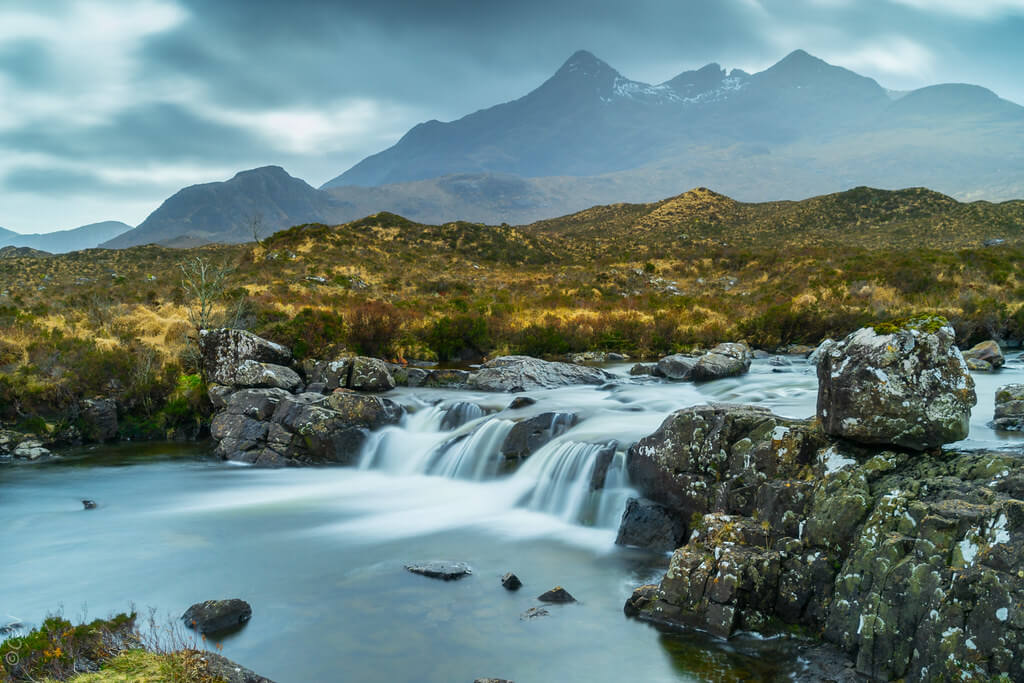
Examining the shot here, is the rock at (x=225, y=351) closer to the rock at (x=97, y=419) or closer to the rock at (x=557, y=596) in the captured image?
the rock at (x=97, y=419)

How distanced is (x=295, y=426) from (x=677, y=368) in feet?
36.7

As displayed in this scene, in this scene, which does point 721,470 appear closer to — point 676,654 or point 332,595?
point 676,654

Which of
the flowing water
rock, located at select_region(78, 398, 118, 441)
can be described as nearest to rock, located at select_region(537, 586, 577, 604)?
the flowing water

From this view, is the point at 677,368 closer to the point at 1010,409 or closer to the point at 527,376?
the point at 527,376

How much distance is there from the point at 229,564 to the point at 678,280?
44.5m

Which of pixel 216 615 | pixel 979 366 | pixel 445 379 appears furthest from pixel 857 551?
pixel 445 379

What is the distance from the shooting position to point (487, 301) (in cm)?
3172

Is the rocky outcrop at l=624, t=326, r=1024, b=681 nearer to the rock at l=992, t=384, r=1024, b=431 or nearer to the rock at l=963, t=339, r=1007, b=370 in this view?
the rock at l=992, t=384, r=1024, b=431

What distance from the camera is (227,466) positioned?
1477 cm

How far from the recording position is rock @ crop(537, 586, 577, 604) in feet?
26.4

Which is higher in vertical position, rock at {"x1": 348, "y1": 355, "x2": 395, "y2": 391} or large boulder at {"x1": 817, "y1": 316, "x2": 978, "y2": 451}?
large boulder at {"x1": 817, "y1": 316, "x2": 978, "y2": 451}

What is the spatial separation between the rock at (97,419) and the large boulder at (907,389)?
55.8 feet

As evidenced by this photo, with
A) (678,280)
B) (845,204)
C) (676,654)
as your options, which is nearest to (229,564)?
(676,654)

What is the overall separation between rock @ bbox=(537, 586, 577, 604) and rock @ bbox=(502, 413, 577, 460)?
4.86m
